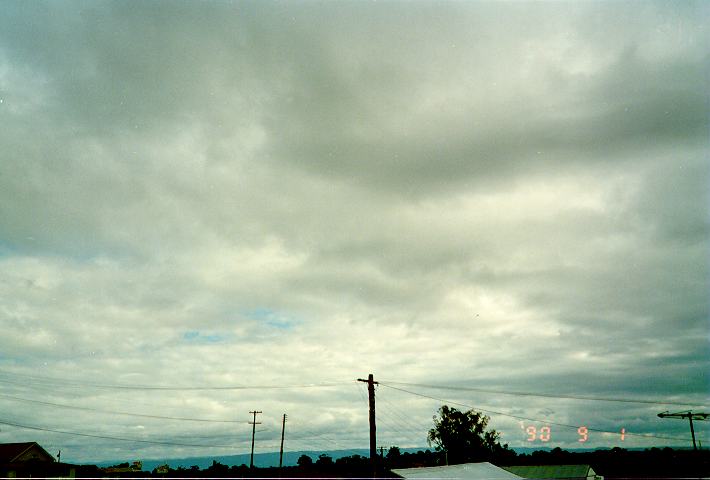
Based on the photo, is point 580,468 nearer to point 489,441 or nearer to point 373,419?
point 489,441

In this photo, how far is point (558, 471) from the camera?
86.4 m

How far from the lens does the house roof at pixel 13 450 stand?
71.8 m

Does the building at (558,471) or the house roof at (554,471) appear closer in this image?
the building at (558,471)

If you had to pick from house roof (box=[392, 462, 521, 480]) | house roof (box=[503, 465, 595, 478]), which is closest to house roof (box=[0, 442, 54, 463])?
house roof (box=[392, 462, 521, 480])

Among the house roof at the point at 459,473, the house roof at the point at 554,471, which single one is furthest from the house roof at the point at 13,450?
the house roof at the point at 554,471

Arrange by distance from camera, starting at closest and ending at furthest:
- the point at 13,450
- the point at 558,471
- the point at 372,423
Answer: the point at 372,423 < the point at 13,450 < the point at 558,471

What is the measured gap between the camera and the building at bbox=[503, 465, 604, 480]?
83.8 metres

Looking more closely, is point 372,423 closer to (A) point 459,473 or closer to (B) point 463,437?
(A) point 459,473

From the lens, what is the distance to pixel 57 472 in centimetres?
5950

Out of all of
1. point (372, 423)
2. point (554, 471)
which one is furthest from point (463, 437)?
point (372, 423)

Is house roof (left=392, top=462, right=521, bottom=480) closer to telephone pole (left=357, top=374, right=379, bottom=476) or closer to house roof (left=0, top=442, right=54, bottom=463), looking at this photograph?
telephone pole (left=357, top=374, right=379, bottom=476)

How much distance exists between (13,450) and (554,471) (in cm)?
8364

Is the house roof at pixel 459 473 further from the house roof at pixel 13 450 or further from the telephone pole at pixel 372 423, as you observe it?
the house roof at pixel 13 450

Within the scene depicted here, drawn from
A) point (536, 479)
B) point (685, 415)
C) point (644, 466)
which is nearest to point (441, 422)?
point (536, 479)
